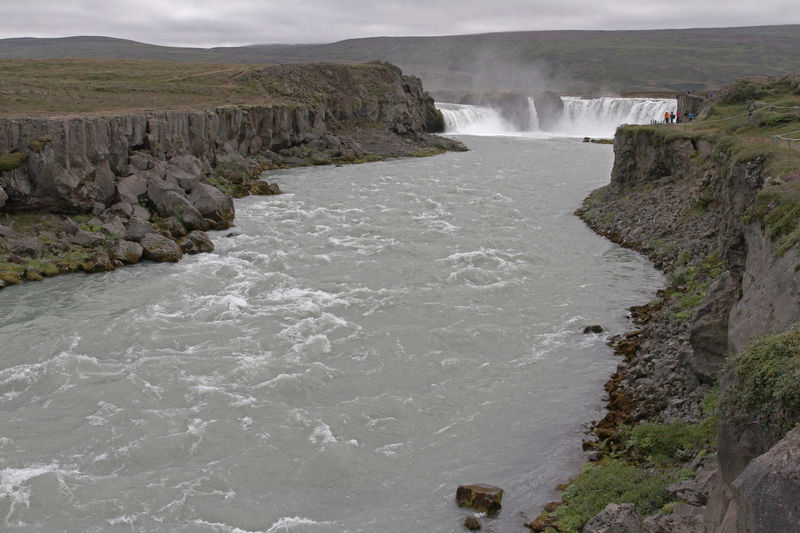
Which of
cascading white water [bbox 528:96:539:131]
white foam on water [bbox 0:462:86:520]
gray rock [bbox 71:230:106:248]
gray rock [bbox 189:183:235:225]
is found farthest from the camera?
cascading white water [bbox 528:96:539:131]

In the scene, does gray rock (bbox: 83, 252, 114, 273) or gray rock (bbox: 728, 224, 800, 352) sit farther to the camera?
gray rock (bbox: 83, 252, 114, 273)

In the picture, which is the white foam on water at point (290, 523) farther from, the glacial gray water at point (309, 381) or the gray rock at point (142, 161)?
the gray rock at point (142, 161)

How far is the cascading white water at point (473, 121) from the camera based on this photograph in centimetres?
9356

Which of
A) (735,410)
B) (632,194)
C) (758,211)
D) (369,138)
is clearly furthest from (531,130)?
(735,410)

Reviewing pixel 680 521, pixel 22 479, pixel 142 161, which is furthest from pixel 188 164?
pixel 680 521

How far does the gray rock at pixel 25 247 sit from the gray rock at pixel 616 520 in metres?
24.1

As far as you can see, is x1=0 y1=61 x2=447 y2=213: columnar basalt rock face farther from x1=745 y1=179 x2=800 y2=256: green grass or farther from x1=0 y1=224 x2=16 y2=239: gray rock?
x1=745 y1=179 x2=800 y2=256: green grass

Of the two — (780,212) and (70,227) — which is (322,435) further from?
(70,227)

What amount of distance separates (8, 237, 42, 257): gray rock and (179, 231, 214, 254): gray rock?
548 cm

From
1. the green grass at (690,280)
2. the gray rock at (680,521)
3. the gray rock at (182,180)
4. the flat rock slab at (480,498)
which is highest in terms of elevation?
the gray rock at (182,180)

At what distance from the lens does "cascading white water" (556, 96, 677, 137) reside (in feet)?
268

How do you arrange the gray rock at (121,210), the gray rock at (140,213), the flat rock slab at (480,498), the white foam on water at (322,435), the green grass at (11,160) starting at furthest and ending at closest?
the gray rock at (140,213) < the gray rock at (121,210) < the green grass at (11,160) < the white foam on water at (322,435) < the flat rock slab at (480,498)

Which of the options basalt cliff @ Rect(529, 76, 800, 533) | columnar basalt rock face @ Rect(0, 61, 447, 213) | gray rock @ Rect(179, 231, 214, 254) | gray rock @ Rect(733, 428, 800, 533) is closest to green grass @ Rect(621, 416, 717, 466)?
basalt cliff @ Rect(529, 76, 800, 533)

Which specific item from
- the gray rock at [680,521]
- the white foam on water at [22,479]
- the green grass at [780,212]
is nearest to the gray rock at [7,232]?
the white foam on water at [22,479]
